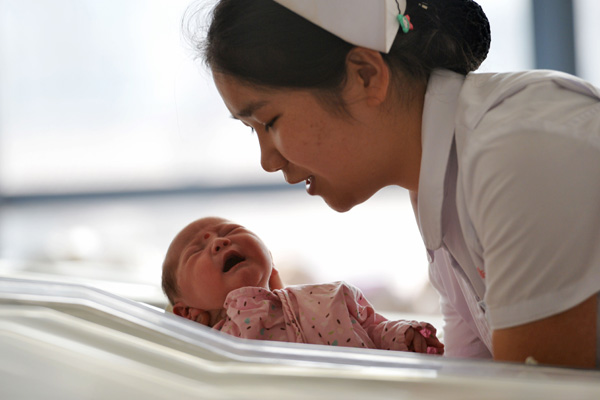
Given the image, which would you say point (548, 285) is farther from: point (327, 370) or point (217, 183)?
point (217, 183)

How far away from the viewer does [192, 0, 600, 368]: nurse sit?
0.75 metres

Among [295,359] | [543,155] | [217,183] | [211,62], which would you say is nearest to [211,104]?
[217,183]

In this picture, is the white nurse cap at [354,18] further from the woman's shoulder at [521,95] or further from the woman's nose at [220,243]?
the woman's nose at [220,243]

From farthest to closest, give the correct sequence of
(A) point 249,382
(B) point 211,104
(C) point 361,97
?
(B) point 211,104
(C) point 361,97
(A) point 249,382

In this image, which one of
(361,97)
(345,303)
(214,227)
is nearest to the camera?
(361,97)

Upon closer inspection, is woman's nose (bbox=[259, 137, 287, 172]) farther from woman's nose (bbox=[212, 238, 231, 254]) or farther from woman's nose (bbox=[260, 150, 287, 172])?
woman's nose (bbox=[212, 238, 231, 254])

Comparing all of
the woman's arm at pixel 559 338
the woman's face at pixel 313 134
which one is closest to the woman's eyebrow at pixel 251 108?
the woman's face at pixel 313 134

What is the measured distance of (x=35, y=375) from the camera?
0.46 meters

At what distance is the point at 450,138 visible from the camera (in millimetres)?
913

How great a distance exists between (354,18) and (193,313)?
63cm

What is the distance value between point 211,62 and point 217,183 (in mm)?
2291

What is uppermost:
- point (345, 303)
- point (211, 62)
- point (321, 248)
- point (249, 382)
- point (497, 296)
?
point (211, 62)

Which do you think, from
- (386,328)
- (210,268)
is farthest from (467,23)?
(210,268)

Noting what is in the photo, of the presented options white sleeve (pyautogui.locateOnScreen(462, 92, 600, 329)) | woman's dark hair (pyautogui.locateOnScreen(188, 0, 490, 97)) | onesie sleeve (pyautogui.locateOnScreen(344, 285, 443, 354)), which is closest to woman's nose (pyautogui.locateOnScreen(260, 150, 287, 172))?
woman's dark hair (pyautogui.locateOnScreen(188, 0, 490, 97))
